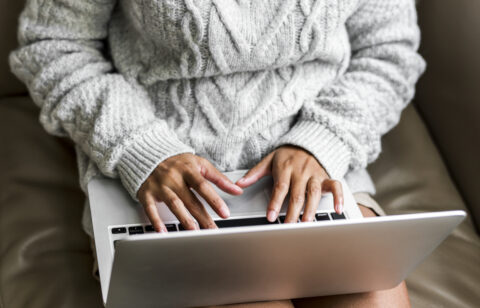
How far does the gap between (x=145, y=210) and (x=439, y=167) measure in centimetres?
58

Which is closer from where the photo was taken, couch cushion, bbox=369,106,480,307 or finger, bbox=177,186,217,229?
finger, bbox=177,186,217,229

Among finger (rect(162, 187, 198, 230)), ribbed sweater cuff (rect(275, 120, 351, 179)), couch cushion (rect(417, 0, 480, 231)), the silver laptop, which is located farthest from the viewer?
couch cushion (rect(417, 0, 480, 231))

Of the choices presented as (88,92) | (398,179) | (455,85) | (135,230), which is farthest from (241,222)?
(455,85)

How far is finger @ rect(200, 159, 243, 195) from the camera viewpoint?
0.77m

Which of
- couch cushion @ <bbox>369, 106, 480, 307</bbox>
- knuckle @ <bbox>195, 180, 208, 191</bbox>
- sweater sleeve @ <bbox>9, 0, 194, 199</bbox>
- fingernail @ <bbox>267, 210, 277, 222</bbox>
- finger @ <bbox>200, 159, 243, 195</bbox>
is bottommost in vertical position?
couch cushion @ <bbox>369, 106, 480, 307</bbox>

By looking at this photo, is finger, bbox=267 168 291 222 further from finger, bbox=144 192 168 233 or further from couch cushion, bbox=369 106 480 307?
couch cushion, bbox=369 106 480 307

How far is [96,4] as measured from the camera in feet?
2.78

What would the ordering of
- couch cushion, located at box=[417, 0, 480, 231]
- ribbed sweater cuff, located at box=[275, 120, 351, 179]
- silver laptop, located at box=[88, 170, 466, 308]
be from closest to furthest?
1. silver laptop, located at box=[88, 170, 466, 308]
2. ribbed sweater cuff, located at box=[275, 120, 351, 179]
3. couch cushion, located at box=[417, 0, 480, 231]

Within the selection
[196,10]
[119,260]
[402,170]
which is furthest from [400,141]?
[119,260]

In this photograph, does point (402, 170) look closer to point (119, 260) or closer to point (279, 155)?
point (279, 155)

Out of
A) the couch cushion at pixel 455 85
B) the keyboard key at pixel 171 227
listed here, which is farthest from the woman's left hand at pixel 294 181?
the couch cushion at pixel 455 85

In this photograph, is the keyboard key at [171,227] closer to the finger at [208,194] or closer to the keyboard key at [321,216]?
the finger at [208,194]

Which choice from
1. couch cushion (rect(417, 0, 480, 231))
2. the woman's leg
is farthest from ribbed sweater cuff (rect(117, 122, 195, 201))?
couch cushion (rect(417, 0, 480, 231))

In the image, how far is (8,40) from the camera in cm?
108
